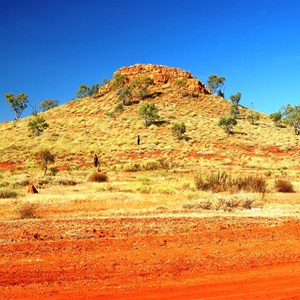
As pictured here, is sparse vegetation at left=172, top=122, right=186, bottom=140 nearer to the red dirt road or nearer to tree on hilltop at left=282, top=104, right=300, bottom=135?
tree on hilltop at left=282, top=104, right=300, bottom=135

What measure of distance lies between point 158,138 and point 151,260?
5139cm

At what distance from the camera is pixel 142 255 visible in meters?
7.90

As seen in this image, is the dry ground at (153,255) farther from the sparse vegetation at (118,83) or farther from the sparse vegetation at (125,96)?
the sparse vegetation at (118,83)

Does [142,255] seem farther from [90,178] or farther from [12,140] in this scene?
[12,140]

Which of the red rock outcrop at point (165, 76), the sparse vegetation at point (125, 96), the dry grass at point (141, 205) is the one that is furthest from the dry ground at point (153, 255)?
the red rock outcrop at point (165, 76)

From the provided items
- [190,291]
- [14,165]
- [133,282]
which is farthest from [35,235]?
[14,165]

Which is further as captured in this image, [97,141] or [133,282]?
[97,141]

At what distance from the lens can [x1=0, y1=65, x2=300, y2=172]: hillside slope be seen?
46.6 metres

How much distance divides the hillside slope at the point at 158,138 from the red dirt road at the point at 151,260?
28738mm

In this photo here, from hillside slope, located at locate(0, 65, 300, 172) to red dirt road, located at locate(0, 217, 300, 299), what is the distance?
2874 centimetres

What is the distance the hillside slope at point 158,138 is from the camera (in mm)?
46625

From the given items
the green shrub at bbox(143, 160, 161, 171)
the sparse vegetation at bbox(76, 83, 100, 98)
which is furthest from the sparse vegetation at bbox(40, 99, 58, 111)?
the green shrub at bbox(143, 160, 161, 171)

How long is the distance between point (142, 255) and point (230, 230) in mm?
3460

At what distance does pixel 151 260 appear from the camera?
7.54 meters
